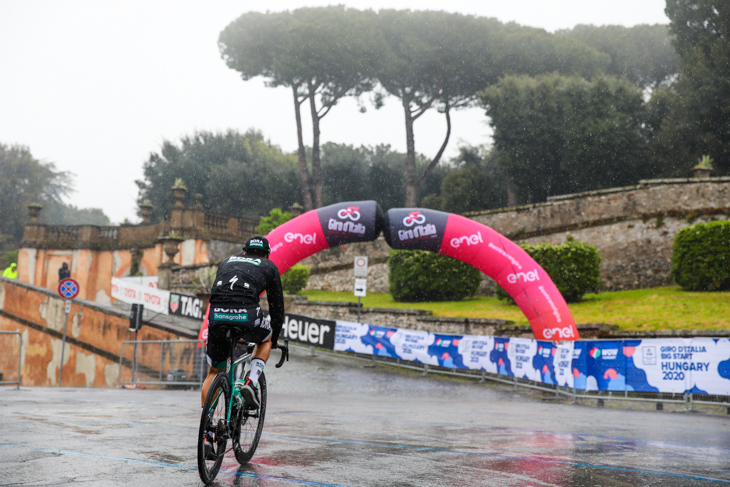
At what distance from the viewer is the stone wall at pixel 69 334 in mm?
20891

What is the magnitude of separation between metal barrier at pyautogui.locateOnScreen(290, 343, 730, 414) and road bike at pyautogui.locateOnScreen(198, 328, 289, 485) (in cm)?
1021

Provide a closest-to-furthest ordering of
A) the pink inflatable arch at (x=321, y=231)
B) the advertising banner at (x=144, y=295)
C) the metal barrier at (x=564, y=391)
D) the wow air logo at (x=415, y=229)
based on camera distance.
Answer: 1. the metal barrier at (x=564, y=391)
2. the wow air logo at (x=415, y=229)
3. the pink inflatable arch at (x=321, y=231)
4. the advertising banner at (x=144, y=295)

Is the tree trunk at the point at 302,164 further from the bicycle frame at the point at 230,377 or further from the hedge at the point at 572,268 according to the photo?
the bicycle frame at the point at 230,377

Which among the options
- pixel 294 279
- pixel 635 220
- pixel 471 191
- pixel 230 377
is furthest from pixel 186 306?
pixel 471 191

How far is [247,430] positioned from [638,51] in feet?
143

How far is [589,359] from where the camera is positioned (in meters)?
13.9

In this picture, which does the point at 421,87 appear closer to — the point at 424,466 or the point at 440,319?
the point at 440,319

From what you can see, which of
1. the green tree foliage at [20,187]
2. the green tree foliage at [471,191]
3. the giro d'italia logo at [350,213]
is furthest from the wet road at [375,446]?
the green tree foliage at [20,187]

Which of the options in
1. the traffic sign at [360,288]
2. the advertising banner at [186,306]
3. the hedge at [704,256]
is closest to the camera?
the hedge at [704,256]

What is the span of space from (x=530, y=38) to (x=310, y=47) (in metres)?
13.2

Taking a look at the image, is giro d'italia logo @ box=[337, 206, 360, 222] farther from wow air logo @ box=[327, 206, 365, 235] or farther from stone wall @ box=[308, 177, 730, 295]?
stone wall @ box=[308, 177, 730, 295]

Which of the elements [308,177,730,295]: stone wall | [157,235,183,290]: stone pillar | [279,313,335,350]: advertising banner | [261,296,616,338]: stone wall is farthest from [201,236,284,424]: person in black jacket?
[157,235,183,290]: stone pillar

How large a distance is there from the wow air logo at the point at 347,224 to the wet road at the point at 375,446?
5582mm

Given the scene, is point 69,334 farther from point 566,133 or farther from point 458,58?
point 458,58
